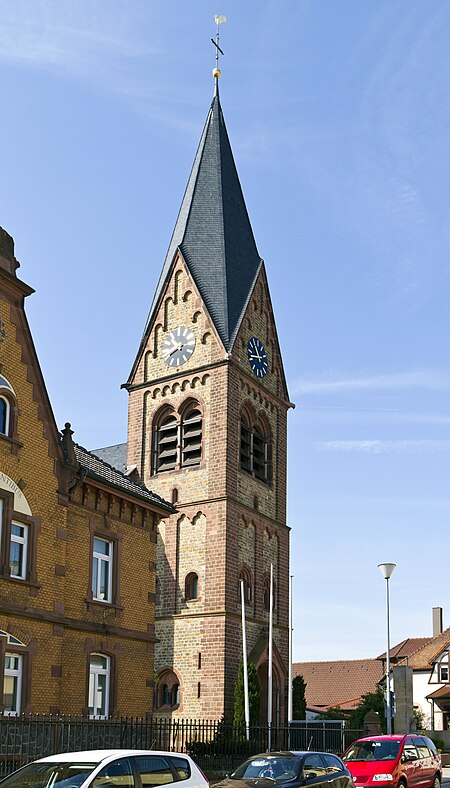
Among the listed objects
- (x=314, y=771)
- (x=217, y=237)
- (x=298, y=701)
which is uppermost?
(x=217, y=237)

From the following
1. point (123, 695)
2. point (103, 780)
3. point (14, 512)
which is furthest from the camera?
point (123, 695)

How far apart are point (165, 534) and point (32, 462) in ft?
63.4

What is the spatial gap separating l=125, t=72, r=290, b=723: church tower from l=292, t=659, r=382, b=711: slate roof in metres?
32.5

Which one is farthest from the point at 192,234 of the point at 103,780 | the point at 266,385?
the point at 103,780

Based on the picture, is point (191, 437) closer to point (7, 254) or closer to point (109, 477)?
point (109, 477)

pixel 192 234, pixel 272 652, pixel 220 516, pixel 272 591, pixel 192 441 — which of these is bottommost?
pixel 272 652

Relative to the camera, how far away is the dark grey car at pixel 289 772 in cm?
1648

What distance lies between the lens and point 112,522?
2617 centimetres

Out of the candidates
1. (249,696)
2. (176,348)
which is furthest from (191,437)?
(249,696)

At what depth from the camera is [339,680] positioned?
77.1m

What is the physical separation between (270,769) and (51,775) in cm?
576

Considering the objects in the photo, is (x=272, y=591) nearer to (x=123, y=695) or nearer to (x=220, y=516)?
(x=220, y=516)

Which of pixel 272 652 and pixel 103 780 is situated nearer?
pixel 103 780

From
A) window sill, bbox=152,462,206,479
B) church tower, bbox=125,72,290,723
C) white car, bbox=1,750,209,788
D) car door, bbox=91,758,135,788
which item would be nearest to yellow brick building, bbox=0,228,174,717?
white car, bbox=1,750,209,788
